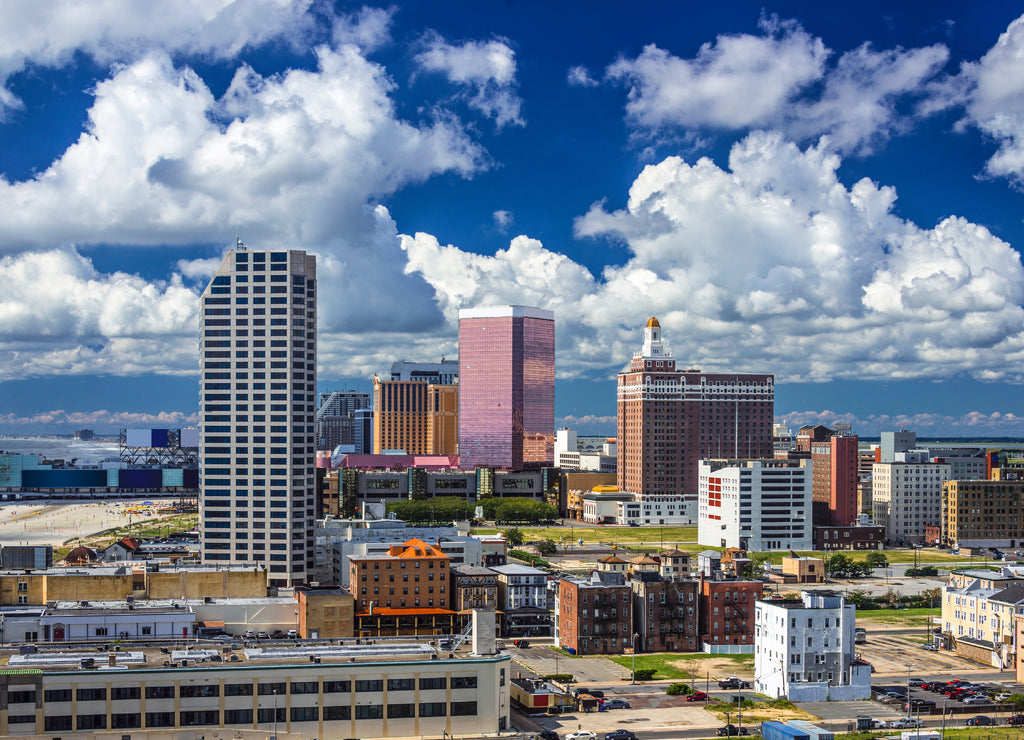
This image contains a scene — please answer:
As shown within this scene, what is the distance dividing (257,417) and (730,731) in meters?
82.9

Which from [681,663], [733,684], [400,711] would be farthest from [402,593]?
[400,711]

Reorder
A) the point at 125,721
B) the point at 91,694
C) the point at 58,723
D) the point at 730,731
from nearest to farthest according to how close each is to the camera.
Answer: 1. the point at 58,723
2. the point at 91,694
3. the point at 125,721
4. the point at 730,731

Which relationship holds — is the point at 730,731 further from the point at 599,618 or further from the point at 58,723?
the point at 58,723

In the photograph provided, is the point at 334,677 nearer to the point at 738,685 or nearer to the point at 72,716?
the point at 72,716

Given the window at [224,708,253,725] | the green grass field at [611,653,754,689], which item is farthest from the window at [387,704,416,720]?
the green grass field at [611,653,754,689]

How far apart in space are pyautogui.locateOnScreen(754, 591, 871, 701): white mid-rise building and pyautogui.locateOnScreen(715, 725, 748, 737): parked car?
46.2 ft

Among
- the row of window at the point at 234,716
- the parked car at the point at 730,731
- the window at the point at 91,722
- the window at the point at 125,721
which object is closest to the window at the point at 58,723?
the row of window at the point at 234,716

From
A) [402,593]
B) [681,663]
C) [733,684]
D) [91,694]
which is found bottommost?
[681,663]

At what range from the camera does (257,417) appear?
154 m

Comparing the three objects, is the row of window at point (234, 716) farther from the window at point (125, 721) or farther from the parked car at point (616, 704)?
Answer: the parked car at point (616, 704)

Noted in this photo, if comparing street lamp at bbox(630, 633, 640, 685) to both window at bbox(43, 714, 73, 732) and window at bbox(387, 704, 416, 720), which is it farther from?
window at bbox(43, 714, 73, 732)

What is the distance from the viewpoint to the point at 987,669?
12012 centimetres

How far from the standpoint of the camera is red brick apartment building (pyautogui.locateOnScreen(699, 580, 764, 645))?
418 ft

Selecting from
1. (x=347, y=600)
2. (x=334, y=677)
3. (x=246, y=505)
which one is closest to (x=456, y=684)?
(x=334, y=677)
